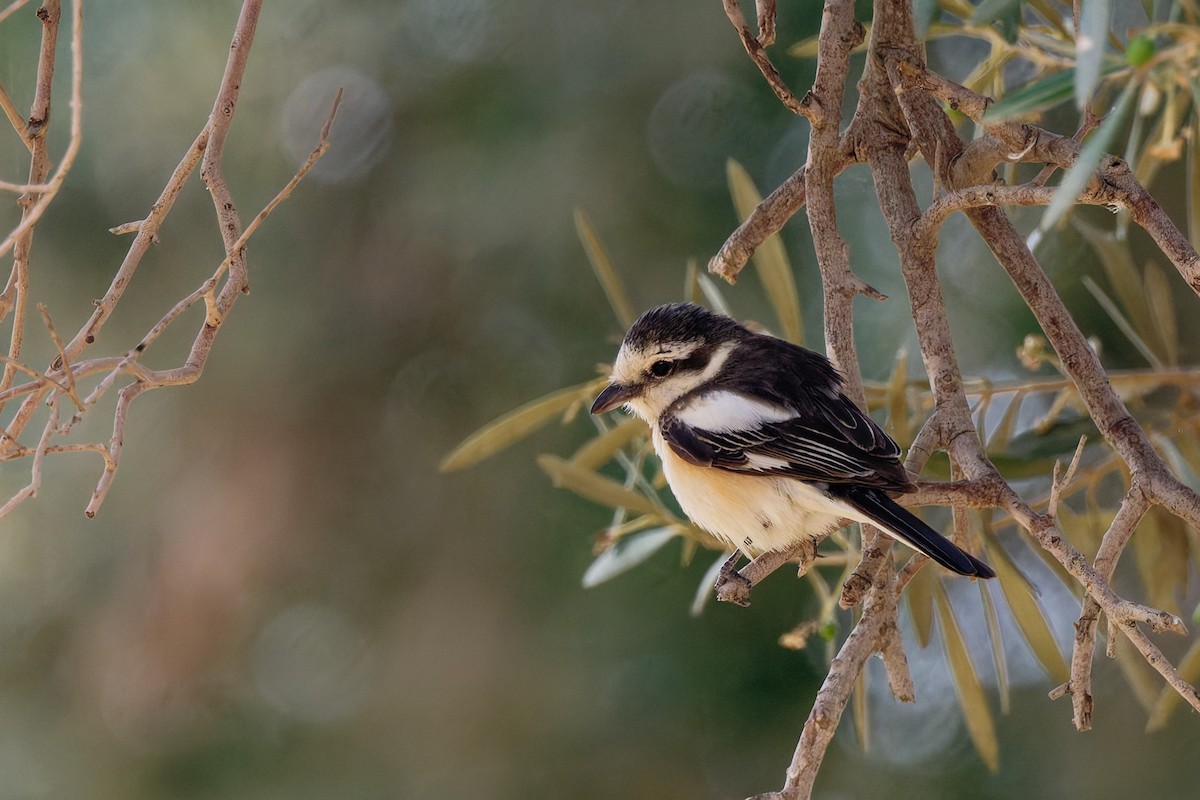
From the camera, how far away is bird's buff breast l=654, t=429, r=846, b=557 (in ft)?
6.15

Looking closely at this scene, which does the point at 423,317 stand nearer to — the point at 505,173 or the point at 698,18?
the point at 505,173

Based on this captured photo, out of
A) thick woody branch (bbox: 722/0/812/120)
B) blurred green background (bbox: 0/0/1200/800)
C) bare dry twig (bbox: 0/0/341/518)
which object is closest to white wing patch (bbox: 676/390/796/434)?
thick woody branch (bbox: 722/0/812/120)

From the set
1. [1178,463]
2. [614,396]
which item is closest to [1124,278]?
[1178,463]

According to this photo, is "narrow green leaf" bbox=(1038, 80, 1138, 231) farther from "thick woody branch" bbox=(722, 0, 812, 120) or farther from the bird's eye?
the bird's eye

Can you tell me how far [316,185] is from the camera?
3398mm

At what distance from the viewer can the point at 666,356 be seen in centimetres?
217

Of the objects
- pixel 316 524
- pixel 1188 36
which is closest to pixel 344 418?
pixel 316 524

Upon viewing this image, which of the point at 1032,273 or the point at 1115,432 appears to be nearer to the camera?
the point at 1115,432

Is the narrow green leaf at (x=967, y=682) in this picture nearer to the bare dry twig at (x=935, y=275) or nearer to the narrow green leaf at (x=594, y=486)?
the bare dry twig at (x=935, y=275)

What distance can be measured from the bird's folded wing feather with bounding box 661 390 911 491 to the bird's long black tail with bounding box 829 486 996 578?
25mm

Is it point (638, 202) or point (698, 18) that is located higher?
point (698, 18)

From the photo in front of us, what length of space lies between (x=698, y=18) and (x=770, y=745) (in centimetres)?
191

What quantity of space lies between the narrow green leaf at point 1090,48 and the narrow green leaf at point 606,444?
1302 millimetres

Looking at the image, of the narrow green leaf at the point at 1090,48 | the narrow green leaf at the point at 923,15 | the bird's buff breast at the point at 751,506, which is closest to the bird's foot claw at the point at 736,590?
the bird's buff breast at the point at 751,506
